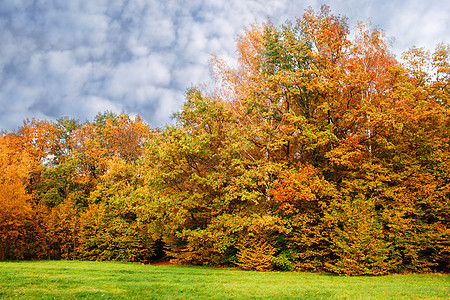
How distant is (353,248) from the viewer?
1348cm

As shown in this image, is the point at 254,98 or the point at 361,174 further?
the point at 254,98

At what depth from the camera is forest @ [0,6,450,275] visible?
14.7m

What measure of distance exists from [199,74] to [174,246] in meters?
12.9

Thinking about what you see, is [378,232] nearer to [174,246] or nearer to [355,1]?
[174,246]

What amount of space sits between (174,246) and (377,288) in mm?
13341

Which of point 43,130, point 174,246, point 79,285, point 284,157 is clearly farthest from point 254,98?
point 43,130

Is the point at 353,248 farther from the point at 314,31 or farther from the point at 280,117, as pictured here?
the point at 314,31

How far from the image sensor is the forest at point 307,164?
14.7 m

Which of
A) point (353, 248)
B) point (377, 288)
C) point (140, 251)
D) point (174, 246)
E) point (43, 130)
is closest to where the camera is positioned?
point (377, 288)

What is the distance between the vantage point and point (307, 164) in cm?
1630

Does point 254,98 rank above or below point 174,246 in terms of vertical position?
above

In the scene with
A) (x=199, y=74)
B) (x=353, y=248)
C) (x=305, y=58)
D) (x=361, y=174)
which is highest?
(x=199, y=74)

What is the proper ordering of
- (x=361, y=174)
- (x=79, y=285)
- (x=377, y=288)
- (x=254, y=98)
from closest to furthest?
(x=79, y=285) → (x=377, y=288) → (x=361, y=174) → (x=254, y=98)

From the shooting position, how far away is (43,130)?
34.4m
